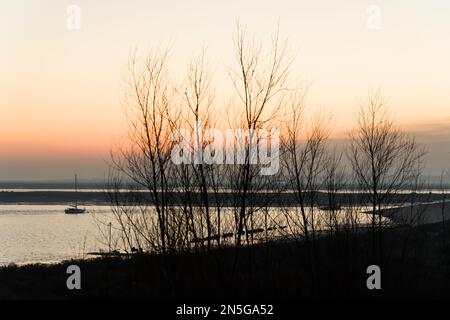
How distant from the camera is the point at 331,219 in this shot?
1073 cm

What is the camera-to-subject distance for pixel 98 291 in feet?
44.0
